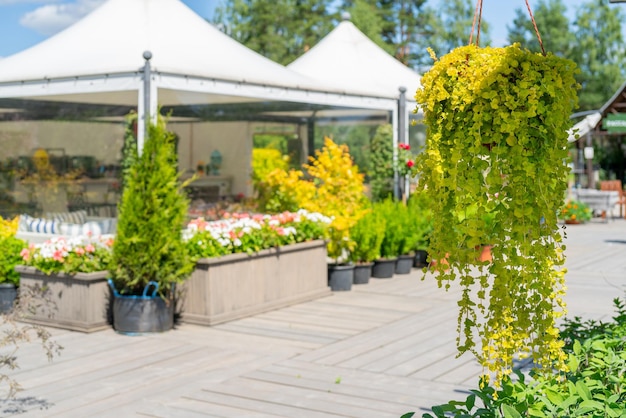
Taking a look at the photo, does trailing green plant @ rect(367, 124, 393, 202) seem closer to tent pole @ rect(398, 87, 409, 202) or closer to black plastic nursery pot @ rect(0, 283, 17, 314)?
tent pole @ rect(398, 87, 409, 202)

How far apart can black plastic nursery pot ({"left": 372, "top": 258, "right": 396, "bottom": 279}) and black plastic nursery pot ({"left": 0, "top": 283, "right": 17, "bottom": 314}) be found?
4414 mm

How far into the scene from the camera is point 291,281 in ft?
28.6

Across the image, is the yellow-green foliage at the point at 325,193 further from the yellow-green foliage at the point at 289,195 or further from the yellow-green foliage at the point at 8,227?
the yellow-green foliage at the point at 8,227

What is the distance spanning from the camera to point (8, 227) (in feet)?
29.5

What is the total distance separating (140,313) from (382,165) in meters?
6.29

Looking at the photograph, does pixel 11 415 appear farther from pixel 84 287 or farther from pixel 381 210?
pixel 381 210

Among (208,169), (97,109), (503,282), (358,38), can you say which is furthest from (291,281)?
(358,38)

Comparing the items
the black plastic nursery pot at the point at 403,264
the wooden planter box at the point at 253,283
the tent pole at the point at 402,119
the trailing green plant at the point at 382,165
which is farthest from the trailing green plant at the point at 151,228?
the tent pole at the point at 402,119

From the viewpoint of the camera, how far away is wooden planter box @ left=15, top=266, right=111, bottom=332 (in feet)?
24.1

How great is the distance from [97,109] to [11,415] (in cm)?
507

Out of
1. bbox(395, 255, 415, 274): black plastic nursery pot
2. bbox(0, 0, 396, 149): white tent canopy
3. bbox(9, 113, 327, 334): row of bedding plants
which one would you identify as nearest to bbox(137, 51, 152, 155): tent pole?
bbox(0, 0, 396, 149): white tent canopy

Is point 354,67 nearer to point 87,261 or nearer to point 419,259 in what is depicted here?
point 419,259

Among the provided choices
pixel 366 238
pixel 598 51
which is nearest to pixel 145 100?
pixel 366 238

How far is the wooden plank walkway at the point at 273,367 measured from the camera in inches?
202
